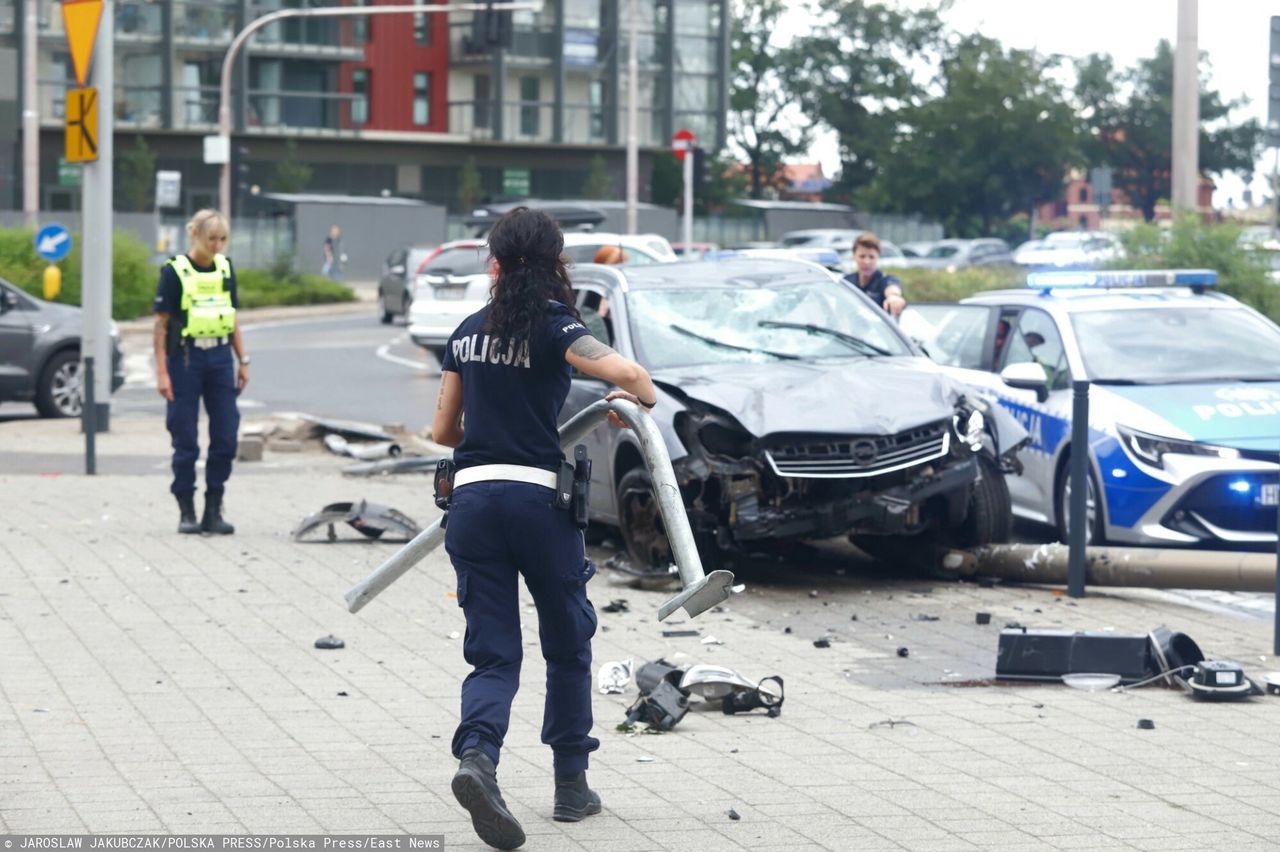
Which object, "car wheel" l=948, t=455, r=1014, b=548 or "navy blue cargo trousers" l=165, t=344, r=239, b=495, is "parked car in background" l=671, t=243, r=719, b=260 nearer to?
"navy blue cargo trousers" l=165, t=344, r=239, b=495

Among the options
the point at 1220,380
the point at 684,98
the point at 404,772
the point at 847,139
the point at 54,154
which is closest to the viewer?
the point at 404,772

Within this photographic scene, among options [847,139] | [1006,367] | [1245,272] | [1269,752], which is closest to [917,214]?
[847,139]

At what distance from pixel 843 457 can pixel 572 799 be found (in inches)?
169

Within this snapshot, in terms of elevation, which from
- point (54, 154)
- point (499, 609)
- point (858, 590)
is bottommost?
point (858, 590)

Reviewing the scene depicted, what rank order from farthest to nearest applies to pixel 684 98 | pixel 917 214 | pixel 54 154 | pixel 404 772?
pixel 917 214, pixel 684 98, pixel 54 154, pixel 404 772

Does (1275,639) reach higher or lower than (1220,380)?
lower

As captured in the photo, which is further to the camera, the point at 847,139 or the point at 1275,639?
the point at 847,139

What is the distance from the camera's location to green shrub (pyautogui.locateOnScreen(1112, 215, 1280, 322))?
18.2 metres

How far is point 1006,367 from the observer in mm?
11953

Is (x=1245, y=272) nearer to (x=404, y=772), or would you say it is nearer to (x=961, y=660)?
(x=961, y=660)

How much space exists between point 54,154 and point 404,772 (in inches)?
2354

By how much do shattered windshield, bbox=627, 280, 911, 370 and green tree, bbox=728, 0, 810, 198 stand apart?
84.8m

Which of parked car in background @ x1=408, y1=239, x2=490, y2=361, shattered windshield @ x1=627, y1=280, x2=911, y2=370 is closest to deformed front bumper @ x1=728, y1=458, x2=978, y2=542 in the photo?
shattered windshield @ x1=627, y1=280, x2=911, y2=370

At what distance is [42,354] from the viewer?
20.1 metres
